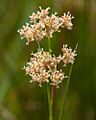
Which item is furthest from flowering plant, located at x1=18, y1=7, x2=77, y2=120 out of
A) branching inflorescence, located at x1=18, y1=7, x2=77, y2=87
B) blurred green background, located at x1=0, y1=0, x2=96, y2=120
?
blurred green background, located at x1=0, y1=0, x2=96, y2=120

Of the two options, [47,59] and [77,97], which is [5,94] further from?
[47,59]

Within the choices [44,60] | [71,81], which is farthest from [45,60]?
[71,81]

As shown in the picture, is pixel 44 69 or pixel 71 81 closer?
pixel 44 69

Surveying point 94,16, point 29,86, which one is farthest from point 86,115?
point 94,16

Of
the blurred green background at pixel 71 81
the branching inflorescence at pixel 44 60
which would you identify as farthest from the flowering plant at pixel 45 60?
the blurred green background at pixel 71 81

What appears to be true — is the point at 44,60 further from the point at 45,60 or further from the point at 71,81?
the point at 71,81

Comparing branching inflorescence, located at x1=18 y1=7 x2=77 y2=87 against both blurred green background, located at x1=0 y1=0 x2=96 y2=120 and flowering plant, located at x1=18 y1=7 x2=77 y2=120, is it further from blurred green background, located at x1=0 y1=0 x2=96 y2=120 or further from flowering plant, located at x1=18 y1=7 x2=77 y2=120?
blurred green background, located at x1=0 y1=0 x2=96 y2=120

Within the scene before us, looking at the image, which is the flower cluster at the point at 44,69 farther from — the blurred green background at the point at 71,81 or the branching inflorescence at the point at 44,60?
the blurred green background at the point at 71,81

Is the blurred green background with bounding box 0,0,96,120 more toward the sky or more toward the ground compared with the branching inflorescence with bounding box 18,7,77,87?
more toward the sky

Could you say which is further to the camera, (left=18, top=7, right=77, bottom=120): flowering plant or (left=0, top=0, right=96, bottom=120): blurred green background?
(left=0, top=0, right=96, bottom=120): blurred green background

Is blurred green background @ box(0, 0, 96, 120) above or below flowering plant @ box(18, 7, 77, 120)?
above

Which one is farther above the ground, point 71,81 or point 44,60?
point 71,81
